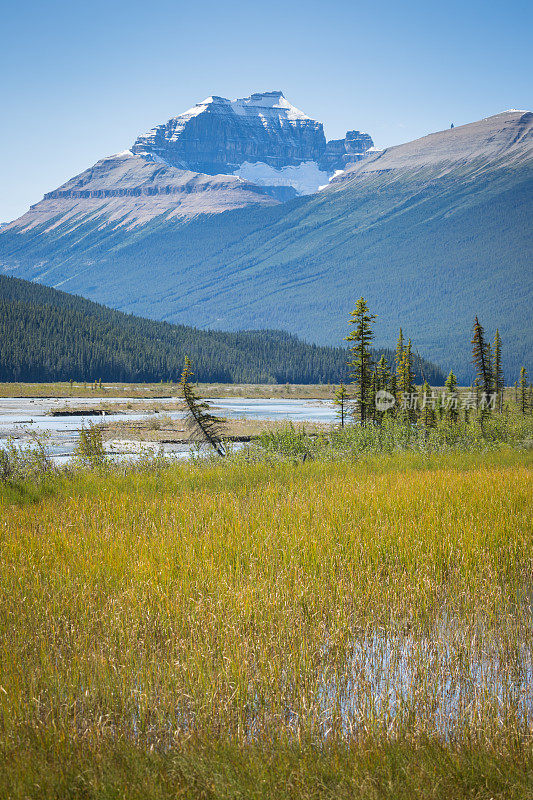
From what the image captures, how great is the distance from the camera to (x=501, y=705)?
12.6 ft

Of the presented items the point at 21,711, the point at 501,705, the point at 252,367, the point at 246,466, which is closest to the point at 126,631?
the point at 21,711

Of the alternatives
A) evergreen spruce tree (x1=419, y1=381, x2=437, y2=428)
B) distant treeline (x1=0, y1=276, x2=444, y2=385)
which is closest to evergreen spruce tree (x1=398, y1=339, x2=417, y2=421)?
evergreen spruce tree (x1=419, y1=381, x2=437, y2=428)

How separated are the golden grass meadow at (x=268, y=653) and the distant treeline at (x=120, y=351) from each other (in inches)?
4554

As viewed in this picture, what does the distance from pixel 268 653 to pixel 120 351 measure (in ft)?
459

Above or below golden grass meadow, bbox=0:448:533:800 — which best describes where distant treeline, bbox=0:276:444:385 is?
above

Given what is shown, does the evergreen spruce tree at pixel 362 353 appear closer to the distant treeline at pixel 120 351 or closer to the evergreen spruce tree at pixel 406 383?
the evergreen spruce tree at pixel 406 383

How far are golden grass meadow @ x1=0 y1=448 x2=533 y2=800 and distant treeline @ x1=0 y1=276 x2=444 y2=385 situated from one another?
379ft

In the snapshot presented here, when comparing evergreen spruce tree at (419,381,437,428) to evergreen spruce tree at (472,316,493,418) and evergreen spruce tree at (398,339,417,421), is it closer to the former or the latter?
evergreen spruce tree at (398,339,417,421)

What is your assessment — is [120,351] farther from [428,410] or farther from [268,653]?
[268,653]

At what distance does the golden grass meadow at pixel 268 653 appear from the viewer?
3174mm

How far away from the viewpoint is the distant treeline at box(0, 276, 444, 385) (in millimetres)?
123625

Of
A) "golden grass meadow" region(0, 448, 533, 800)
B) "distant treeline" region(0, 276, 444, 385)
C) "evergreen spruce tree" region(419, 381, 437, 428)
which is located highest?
"distant treeline" region(0, 276, 444, 385)

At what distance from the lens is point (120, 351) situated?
13988 centimetres

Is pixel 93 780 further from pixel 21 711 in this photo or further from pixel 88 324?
pixel 88 324
